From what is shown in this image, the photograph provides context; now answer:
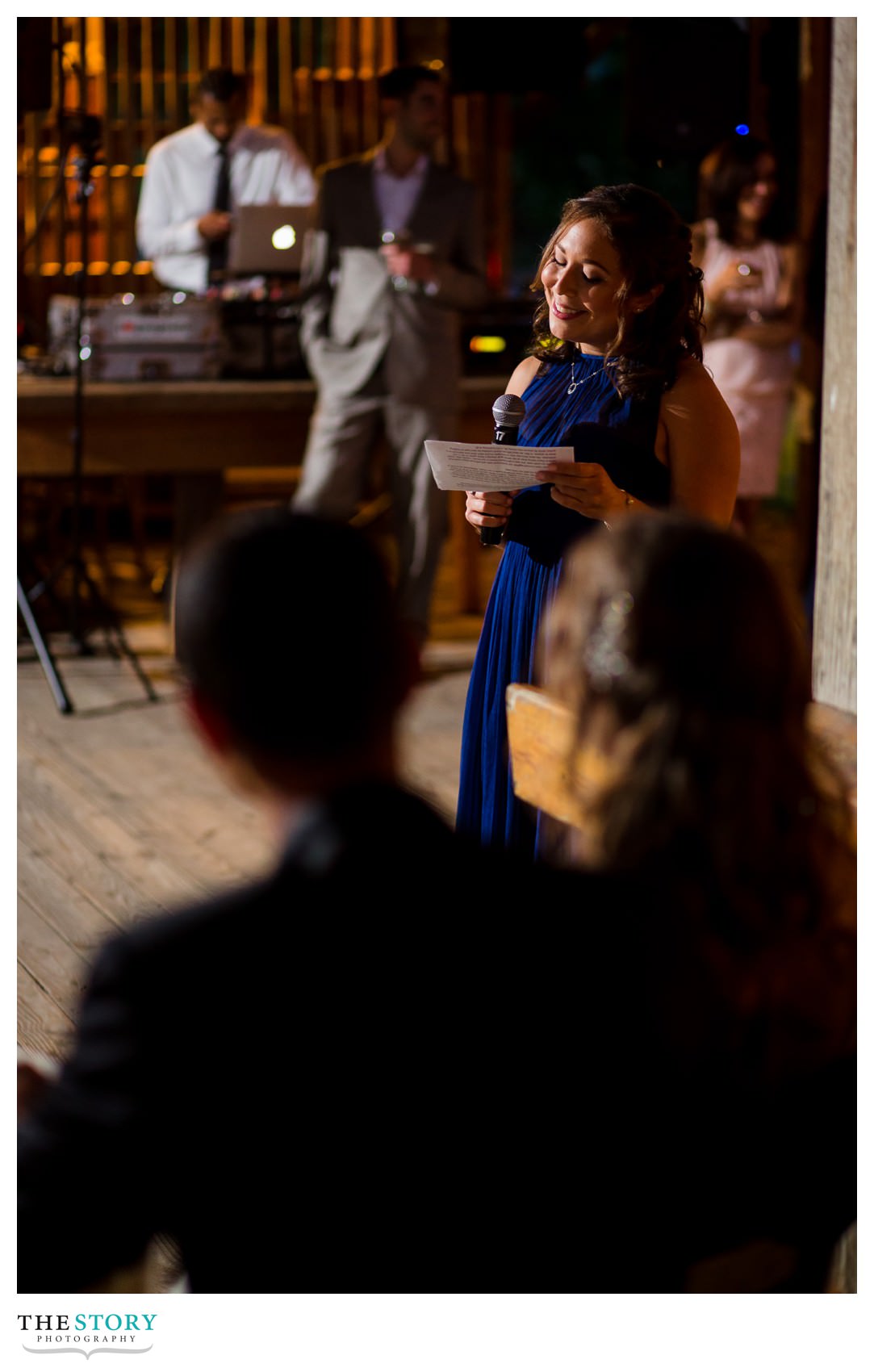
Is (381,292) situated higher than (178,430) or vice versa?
(381,292)

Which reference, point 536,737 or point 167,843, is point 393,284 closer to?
point 167,843

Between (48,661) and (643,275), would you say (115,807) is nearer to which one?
(48,661)

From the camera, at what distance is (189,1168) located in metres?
0.93

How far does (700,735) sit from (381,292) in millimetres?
3824

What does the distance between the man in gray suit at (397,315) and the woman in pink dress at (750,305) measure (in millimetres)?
741

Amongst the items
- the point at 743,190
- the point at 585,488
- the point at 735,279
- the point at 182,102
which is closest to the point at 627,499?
the point at 585,488

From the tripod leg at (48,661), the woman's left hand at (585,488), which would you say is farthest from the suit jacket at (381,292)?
the woman's left hand at (585,488)

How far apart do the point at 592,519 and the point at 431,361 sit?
2723 mm

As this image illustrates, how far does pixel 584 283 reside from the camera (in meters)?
1.96

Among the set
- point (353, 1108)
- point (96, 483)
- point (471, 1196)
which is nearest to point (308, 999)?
point (353, 1108)

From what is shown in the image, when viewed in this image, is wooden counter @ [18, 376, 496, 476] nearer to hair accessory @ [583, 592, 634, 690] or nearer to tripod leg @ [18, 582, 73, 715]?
tripod leg @ [18, 582, 73, 715]

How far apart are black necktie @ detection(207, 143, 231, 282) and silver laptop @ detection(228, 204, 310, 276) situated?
0.37 metres

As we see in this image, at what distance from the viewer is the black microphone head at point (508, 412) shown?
2.04 meters
